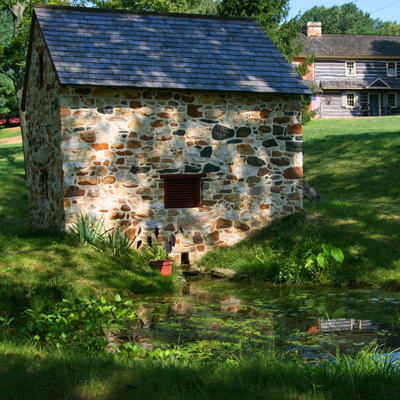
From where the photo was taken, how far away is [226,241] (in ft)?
36.4

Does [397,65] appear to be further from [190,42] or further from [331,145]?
[190,42]

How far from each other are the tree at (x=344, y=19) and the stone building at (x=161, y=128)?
6047cm

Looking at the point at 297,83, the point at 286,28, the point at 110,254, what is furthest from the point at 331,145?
the point at 110,254

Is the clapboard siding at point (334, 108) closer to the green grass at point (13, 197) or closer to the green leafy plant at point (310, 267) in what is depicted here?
the green grass at point (13, 197)

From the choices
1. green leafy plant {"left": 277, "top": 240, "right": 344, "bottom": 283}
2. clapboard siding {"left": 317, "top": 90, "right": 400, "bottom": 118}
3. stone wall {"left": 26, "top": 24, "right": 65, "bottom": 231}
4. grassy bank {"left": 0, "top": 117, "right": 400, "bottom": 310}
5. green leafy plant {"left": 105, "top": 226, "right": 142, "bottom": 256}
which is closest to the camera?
grassy bank {"left": 0, "top": 117, "right": 400, "bottom": 310}

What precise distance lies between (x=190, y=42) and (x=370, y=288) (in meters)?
6.97

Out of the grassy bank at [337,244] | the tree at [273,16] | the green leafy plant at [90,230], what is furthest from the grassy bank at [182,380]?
the tree at [273,16]

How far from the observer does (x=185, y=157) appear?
10.7 m

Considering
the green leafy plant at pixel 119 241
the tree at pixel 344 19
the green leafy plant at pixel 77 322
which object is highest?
the tree at pixel 344 19

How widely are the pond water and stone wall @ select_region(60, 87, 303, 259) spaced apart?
2093 millimetres

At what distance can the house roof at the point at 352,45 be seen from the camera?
37656 millimetres

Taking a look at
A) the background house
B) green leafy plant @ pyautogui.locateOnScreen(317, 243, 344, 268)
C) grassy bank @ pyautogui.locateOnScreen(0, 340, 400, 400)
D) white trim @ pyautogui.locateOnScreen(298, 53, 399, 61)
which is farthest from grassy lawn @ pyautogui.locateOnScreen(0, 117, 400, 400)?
white trim @ pyautogui.locateOnScreen(298, 53, 399, 61)

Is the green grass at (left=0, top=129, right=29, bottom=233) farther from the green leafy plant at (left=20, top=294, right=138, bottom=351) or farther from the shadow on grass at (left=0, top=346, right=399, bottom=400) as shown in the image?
the shadow on grass at (left=0, top=346, right=399, bottom=400)

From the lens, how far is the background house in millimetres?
36531
